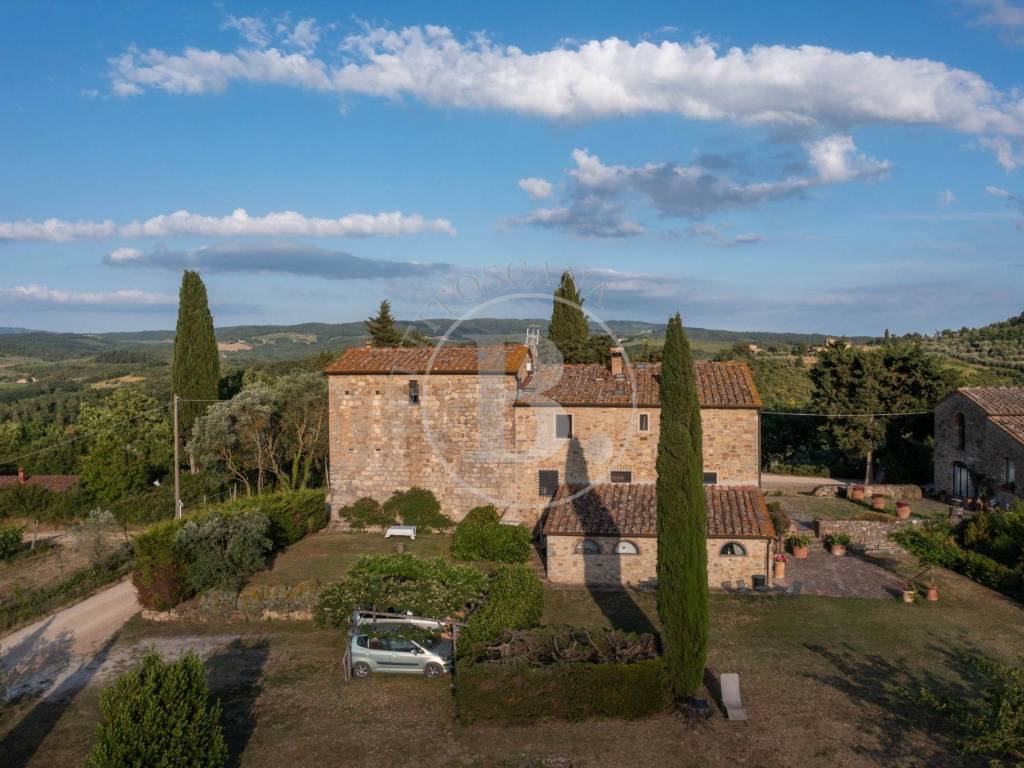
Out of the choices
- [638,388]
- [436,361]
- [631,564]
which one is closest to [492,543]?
[631,564]

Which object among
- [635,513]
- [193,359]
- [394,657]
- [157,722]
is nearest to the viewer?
[157,722]

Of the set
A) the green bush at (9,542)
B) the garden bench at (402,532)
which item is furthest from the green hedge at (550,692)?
the green bush at (9,542)

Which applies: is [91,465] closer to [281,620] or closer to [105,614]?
[105,614]

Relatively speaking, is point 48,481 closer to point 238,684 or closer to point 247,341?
point 238,684

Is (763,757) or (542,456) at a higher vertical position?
(542,456)

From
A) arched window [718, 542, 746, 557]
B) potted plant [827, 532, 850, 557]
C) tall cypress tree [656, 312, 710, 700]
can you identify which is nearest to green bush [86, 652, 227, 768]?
tall cypress tree [656, 312, 710, 700]

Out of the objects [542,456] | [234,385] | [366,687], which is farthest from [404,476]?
[234,385]

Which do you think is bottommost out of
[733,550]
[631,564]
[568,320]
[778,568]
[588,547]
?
[778,568]
